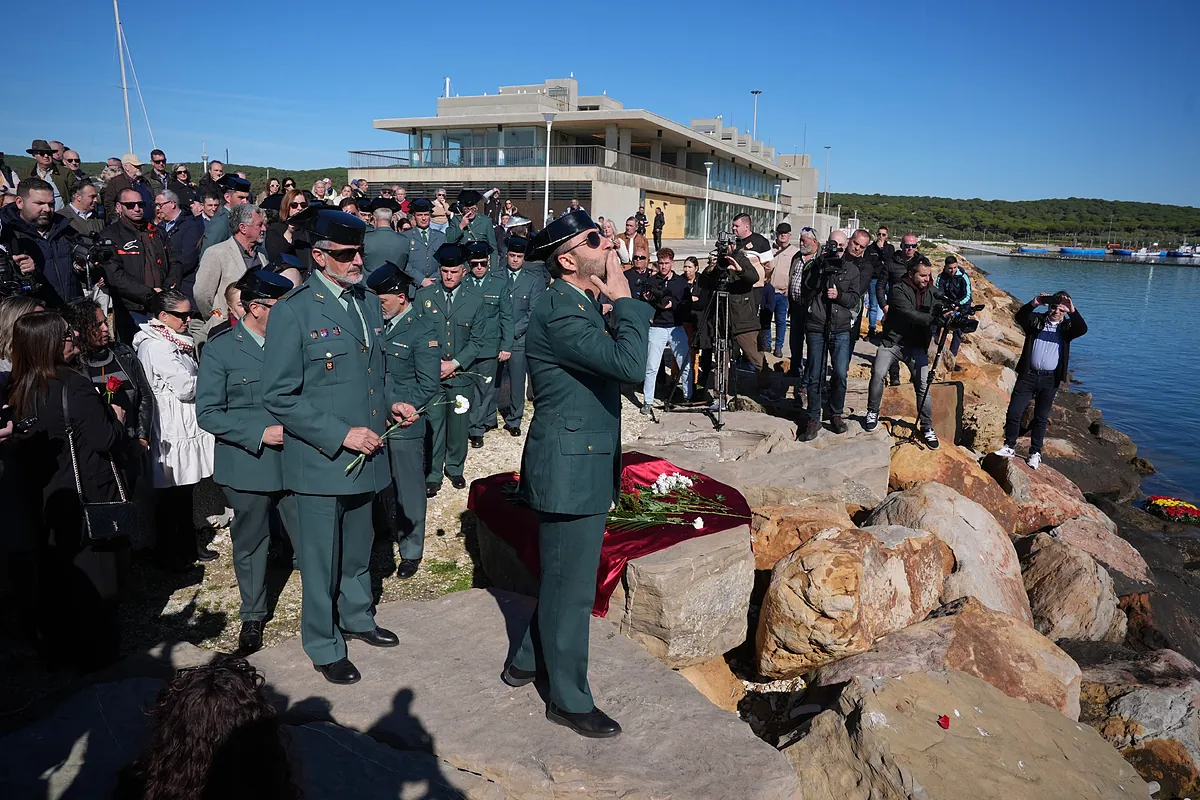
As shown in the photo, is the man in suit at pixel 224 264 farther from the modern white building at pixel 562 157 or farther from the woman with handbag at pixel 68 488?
the modern white building at pixel 562 157

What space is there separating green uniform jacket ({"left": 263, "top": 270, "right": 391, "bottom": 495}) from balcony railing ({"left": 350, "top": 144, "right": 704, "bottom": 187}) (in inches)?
1184

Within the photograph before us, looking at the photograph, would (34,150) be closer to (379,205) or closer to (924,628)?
(379,205)

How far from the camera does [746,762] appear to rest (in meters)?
3.36

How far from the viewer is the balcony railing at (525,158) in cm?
3309

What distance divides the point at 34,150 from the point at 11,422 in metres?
7.90

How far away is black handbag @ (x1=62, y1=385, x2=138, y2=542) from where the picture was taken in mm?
3969

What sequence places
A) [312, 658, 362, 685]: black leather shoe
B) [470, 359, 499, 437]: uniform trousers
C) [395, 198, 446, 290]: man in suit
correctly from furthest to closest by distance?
[395, 198, 446, 290]: man in suit < [470, 359, 499, 437]: uniform trousers < [312, 658, 362, 685]: black leather shoe

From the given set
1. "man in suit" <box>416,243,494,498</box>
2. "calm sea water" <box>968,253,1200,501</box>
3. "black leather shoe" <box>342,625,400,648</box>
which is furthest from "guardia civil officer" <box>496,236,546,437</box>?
"calm sea water" <box>968,253,1200,501</box>

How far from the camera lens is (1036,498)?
30.0ft

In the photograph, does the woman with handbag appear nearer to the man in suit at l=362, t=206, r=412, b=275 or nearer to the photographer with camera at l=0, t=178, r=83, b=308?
the photographer with camera at l=0, t=178, r=83, b=308

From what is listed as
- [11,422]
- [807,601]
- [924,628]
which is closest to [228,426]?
[11,422]

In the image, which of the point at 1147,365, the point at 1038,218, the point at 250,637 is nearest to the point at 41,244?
the point at 250,637

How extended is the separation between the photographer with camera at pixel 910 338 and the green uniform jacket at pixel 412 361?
200 inches

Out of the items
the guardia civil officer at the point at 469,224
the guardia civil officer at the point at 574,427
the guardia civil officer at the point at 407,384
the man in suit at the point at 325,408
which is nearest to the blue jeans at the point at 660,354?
the guardia civil officer at the point at 469,224
